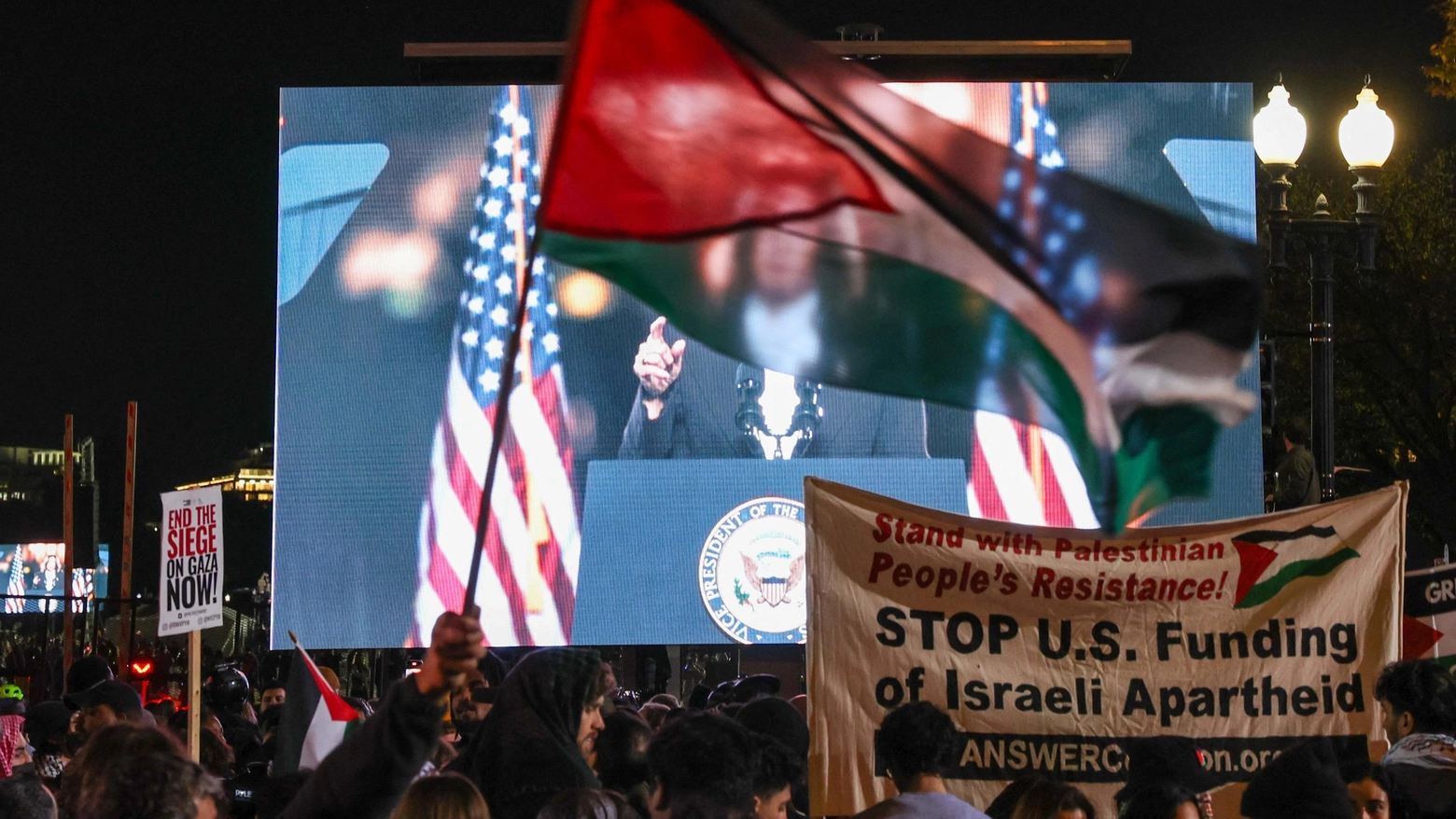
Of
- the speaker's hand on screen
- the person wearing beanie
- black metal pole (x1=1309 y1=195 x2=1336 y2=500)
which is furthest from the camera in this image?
the speaker's hand on screen

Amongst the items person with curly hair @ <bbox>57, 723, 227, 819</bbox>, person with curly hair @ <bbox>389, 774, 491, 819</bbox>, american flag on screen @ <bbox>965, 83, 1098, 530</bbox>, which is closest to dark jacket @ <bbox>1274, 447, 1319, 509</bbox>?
american flag on screen @ <bbox>965, 83, 1098, 530</bbox>

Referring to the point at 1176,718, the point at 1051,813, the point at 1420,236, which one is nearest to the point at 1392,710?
the point at 1176,718

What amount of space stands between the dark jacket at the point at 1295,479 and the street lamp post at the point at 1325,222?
60 centimetres

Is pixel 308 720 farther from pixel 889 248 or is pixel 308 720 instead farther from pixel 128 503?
pixel 128 503

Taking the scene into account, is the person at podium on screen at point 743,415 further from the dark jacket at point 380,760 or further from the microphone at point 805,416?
the dark jacket at point 380,760

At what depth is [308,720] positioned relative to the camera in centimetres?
594

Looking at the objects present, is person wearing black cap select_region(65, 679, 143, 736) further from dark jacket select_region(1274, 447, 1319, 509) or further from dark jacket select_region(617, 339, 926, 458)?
dark jacket select_region(617, 339, 926, 458)

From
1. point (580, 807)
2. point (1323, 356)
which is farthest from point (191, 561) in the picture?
point (1323, 356)

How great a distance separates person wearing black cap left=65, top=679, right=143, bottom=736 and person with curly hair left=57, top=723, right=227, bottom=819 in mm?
2608

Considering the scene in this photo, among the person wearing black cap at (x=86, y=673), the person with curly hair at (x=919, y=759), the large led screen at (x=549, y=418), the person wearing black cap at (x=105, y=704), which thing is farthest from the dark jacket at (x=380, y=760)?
the large led screen at (x=549, y=418)

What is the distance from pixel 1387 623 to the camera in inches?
225

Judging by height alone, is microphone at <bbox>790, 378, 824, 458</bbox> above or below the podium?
above

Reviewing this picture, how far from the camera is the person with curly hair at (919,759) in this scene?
4.05 meters

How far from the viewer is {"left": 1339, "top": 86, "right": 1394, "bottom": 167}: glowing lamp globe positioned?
388 inches
